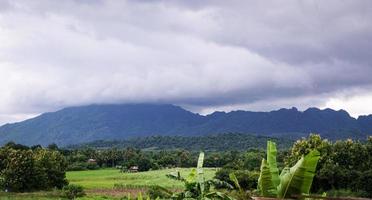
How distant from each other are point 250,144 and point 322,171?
132980mm

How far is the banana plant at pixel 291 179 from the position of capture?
244 inches

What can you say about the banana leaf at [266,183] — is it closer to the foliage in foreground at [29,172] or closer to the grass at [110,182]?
the grass at [110,182]

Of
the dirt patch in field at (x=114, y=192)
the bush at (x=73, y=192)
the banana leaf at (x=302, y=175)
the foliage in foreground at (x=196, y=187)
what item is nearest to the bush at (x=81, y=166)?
the dirt patch in field at (x=114, y=192)

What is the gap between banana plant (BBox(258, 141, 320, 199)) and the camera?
244 inches

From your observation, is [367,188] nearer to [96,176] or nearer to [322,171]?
[322,171]

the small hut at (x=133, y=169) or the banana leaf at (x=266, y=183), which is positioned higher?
the banana leaf at (x=266, y=183)

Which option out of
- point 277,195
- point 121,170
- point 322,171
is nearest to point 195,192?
Answer: point 277,195

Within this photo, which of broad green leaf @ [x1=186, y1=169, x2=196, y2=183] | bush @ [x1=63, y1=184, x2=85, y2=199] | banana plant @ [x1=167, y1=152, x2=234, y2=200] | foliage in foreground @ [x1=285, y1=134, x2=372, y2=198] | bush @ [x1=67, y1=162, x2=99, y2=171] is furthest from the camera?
bush @ [x1=67, y1=162, x2=99, y2=171]

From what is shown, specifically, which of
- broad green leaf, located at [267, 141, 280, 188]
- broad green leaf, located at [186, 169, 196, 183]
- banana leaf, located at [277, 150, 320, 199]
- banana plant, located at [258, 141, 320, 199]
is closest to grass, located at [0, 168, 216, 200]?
broad green leaf, located at [186, 169, 196, 183]

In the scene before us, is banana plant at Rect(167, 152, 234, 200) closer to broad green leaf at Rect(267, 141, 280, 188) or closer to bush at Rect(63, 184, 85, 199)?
broad green leaf at Rect(267, 141, 280, 188)

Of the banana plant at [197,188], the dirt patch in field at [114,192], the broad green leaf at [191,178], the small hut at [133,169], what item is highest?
the broad green leaf at [191,178]

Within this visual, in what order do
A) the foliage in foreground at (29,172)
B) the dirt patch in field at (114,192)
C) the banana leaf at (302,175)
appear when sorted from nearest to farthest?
the banana leaf at (302,175)
the dirt patch in field at (114,192)
the foliage in foreground at (29,172)

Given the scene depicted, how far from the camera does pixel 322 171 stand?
44.4 m

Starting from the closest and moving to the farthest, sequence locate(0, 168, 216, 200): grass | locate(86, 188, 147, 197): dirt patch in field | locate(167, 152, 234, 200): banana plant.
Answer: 1. locate(167, 152, 234, 200): banana plant
2. locate(86, 188, 147, 197): dirt patch in field
3. locate(0, 168, 216, 200): grass
